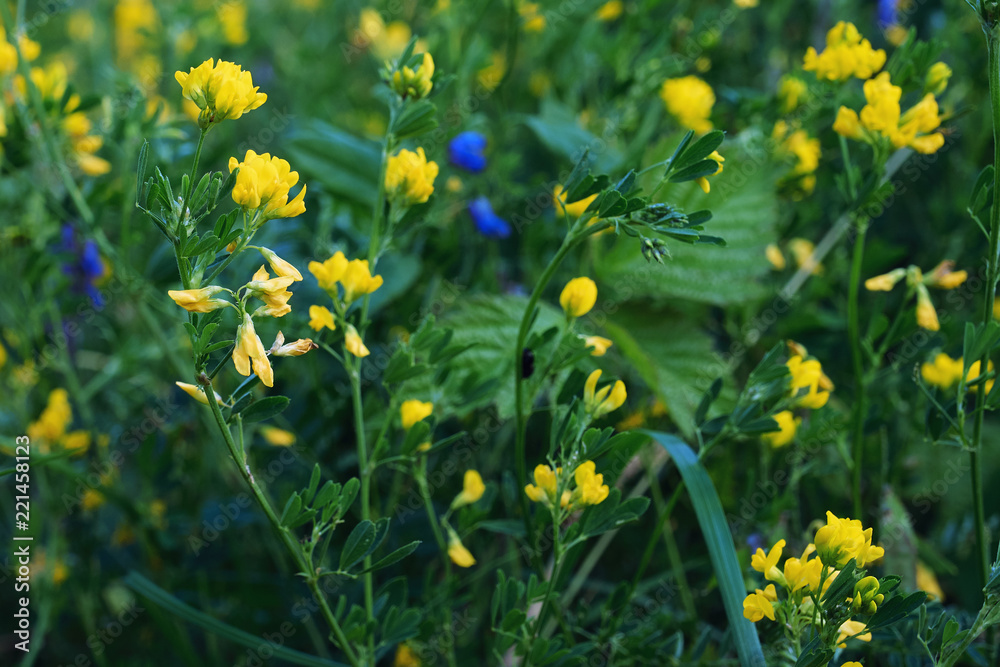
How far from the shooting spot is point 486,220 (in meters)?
1.38

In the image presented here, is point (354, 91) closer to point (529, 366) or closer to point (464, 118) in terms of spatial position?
point (464, 118)

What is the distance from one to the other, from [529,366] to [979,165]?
1.28 metres

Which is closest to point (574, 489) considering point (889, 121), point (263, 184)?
point (263, 184)

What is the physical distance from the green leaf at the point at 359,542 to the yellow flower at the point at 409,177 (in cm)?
35

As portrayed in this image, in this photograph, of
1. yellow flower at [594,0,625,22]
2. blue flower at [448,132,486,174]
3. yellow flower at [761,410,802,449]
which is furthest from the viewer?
yellow flower at [594,0,625,22]

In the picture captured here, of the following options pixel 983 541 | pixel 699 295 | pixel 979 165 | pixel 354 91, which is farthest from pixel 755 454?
pixel 354 91

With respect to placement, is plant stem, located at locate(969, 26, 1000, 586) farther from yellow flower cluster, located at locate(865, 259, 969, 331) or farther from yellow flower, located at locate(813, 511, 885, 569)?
→ yellow flower, located at locate(813, 511, 885, 569)

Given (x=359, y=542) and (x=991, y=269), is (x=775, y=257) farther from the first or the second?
(x=359, y=542)

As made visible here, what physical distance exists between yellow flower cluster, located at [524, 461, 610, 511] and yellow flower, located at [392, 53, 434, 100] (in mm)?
418

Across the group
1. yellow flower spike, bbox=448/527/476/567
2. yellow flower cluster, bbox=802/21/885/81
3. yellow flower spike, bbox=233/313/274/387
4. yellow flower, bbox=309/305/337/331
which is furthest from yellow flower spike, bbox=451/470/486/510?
yellow flower cluster, bbox=802/21/885/81

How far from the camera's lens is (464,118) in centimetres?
137

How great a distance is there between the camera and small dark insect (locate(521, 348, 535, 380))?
0.89m

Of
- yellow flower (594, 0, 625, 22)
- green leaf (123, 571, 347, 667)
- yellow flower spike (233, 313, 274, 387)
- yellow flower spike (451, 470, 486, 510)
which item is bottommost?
green leaf (123, 571, 347, 667)

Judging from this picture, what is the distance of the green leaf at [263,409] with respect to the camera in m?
0.69
